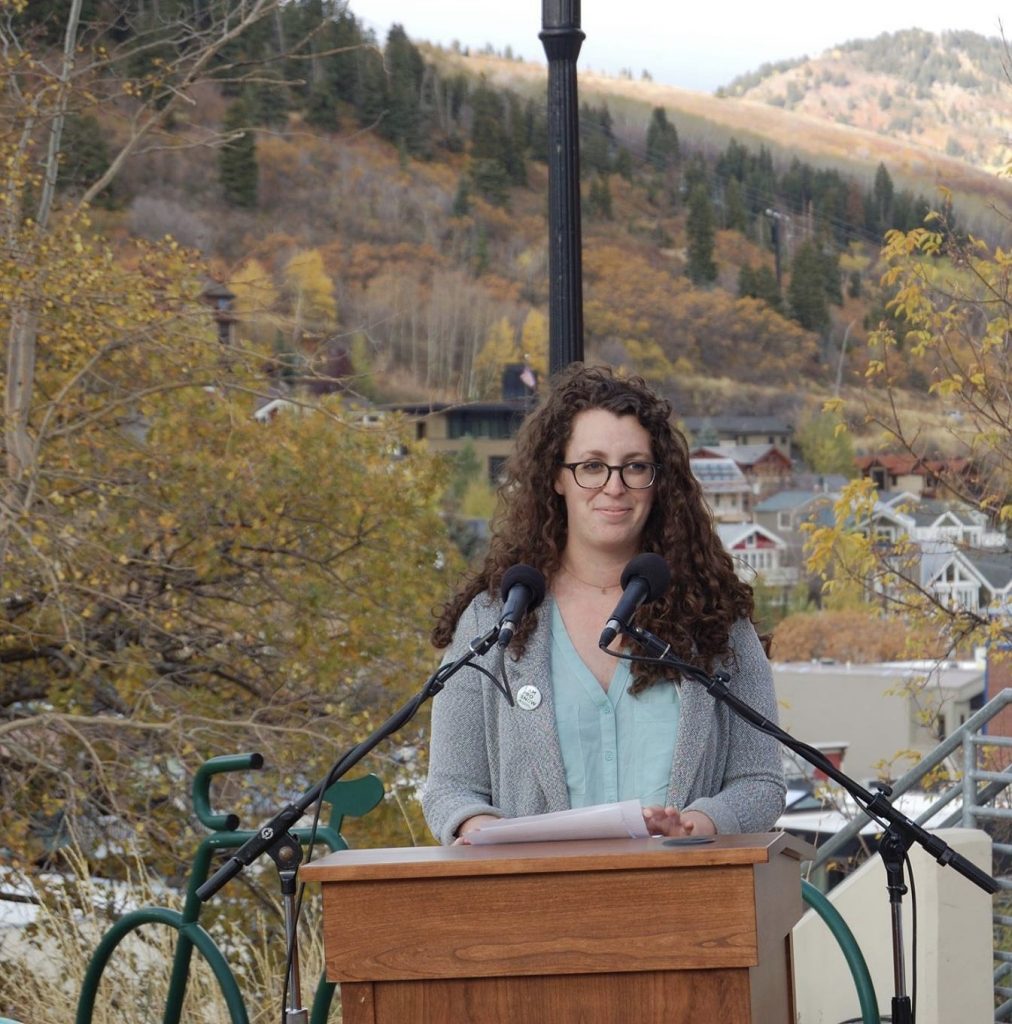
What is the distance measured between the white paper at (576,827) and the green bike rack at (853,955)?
1.03 meters

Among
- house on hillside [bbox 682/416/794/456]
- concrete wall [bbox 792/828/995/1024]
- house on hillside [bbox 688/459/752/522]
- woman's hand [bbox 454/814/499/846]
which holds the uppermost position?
woman's hand [bbox 454/814/499/846]

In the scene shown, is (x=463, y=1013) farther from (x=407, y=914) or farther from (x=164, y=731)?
(x=164, y=731)

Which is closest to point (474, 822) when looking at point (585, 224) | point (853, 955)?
point (853, 955)

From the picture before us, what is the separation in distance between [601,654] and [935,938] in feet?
7.09

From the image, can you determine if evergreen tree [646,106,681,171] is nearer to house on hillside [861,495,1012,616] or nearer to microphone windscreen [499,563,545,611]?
house on hillside [861,495,1012,616]

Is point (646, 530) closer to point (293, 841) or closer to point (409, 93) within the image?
point (293, 841)

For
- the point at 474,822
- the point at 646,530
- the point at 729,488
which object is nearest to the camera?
the point at 474,822

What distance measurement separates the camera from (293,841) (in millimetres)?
2242

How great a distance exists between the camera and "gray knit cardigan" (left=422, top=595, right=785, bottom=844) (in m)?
2.61

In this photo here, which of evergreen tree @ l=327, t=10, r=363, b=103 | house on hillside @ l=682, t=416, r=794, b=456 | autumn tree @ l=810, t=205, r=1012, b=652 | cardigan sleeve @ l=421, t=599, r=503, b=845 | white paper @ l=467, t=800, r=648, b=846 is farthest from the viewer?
house on hillside @ l=682, t=416, r=794, b=456

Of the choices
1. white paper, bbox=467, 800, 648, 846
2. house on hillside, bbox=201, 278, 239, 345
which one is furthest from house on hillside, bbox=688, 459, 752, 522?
white paper, bbox=467, 800, 648, 846

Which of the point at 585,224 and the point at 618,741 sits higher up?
the point at 585,224

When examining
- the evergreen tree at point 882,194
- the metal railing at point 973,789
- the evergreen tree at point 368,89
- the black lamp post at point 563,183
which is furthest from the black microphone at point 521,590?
the evergreen tree at point 882,194

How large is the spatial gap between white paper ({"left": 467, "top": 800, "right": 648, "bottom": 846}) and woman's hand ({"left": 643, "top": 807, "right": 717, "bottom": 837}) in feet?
0.31
